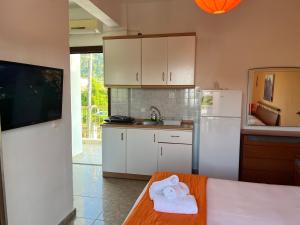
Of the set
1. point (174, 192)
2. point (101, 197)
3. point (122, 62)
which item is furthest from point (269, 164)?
point (122, 62)

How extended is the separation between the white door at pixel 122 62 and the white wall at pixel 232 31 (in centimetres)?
50

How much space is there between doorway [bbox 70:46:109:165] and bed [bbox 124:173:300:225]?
10.3ft

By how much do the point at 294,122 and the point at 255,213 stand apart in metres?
2.64

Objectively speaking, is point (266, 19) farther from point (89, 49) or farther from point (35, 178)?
point (35, 178)

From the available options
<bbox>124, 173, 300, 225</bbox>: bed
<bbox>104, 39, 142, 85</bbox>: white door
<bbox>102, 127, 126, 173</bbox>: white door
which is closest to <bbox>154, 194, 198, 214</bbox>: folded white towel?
<bbox>124, 173, 300, 225</bbox>: bed

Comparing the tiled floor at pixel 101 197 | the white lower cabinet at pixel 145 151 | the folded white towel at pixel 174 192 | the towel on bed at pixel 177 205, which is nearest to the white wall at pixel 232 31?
the white lower cabinet at pixel 145 151

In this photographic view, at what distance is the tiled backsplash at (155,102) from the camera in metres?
4.07

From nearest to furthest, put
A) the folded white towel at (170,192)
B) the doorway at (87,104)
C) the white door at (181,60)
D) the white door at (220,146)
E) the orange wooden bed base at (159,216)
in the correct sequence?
1. the orange wooden bed base at (159,216)
2. the folded white towel at (170,192)
3. the white door at (220,146)
4. the white door at (181,60)
5. the doorway at (87,104)

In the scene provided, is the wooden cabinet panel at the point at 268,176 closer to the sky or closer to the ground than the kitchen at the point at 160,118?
closer to the ground

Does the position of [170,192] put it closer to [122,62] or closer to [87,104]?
[122,62]

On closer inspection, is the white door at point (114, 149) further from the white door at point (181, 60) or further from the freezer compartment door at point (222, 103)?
the freezer compartment door at point (222, 103)

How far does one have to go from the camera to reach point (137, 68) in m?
3.83

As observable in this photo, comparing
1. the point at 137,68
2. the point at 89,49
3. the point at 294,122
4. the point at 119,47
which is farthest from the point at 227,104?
the point at 89,49

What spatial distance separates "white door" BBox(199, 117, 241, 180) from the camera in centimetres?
351
